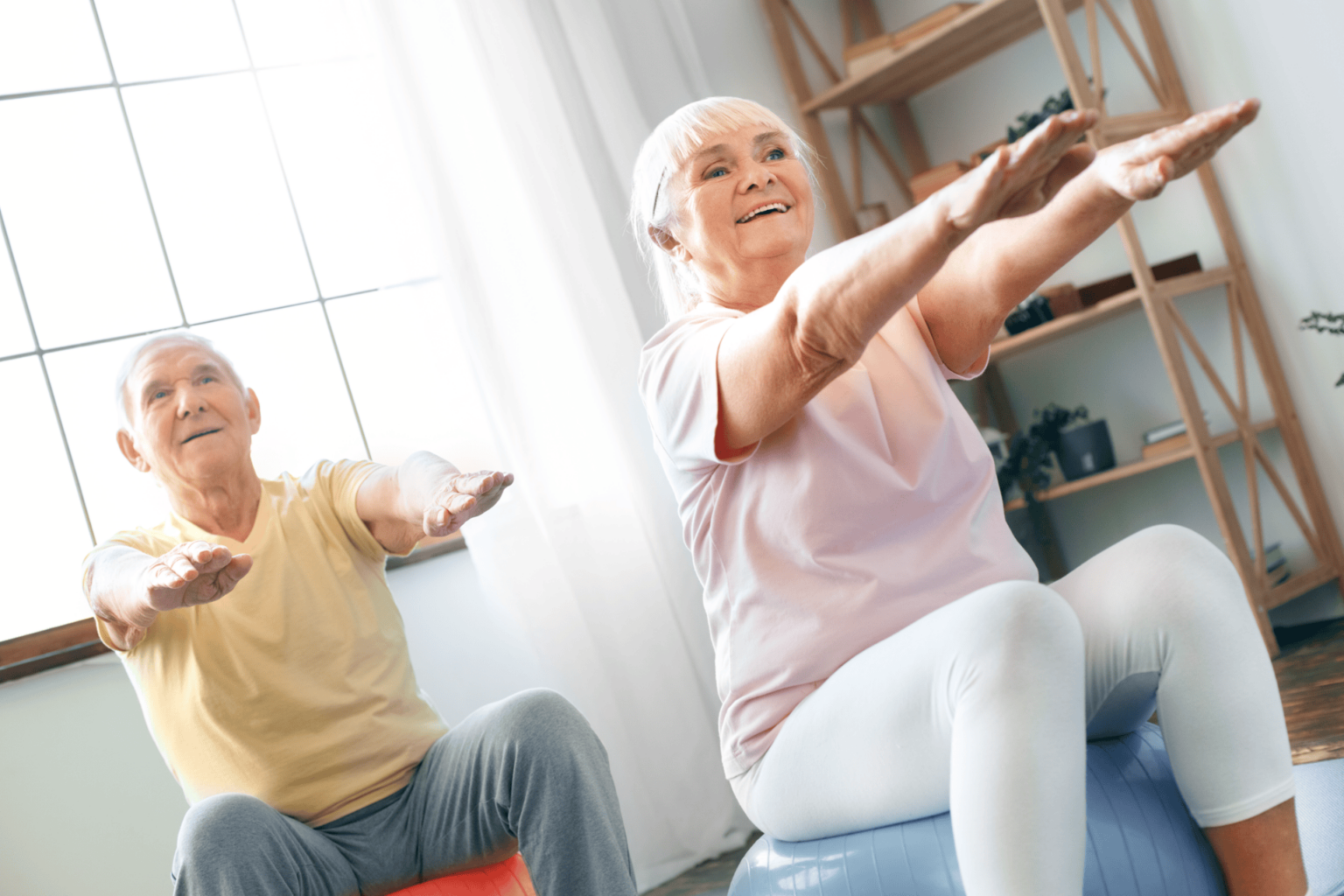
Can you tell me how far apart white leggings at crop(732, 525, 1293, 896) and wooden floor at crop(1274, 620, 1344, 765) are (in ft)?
2.31

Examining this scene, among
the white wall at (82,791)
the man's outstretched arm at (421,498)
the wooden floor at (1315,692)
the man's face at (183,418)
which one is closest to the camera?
the man's outstretched arm at (421,498)

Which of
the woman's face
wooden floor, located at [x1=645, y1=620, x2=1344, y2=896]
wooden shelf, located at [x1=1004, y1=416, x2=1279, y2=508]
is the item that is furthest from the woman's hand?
wooden shelf, located at [x1=1004, y1=416, x2=1279, y2=508]

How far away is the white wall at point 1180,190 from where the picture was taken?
261 cm

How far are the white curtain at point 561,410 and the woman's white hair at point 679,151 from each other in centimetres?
132

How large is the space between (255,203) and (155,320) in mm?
366

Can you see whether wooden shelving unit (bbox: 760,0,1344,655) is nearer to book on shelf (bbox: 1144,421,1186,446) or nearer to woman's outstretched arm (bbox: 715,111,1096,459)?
book on shelf (bbox: 1144,421,1186,446)

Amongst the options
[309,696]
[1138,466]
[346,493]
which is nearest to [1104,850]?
[309,696]

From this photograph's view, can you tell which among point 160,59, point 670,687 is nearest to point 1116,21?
point 670,687

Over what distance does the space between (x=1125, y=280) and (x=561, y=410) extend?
147 cm

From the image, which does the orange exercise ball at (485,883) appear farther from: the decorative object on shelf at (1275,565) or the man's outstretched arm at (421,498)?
the decorative object on shelf at (1275,565)

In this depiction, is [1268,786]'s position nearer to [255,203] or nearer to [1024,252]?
[1024,252]

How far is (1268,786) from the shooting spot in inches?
34.4

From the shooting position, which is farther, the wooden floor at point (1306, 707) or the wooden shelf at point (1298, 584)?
the wooden shelf at point (1298, 584)

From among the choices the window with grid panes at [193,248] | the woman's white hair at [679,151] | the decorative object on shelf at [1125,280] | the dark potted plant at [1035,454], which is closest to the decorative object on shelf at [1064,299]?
the decorative object on shelf at [1125,280]
